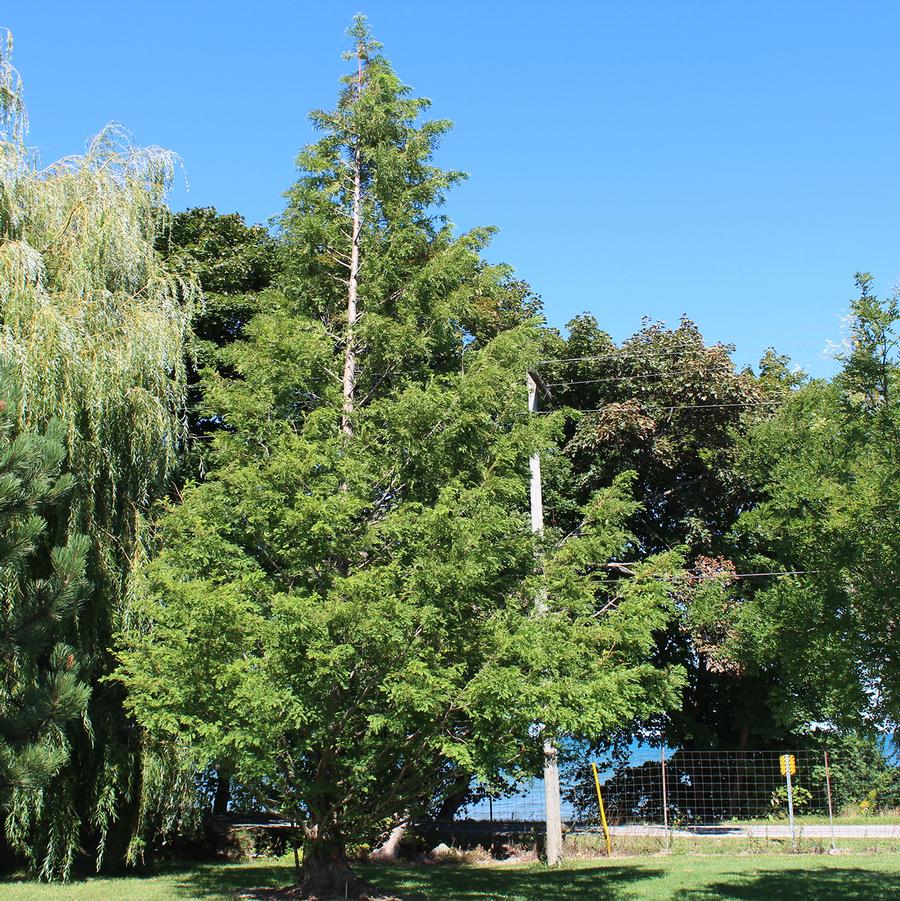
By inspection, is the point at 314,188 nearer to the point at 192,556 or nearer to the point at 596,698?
the point at 192,556

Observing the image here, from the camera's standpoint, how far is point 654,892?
398 inches

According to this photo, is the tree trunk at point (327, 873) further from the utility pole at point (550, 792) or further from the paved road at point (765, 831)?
the paved road at point (765, 831)

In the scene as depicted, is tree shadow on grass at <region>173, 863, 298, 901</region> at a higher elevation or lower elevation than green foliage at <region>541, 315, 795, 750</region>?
lower

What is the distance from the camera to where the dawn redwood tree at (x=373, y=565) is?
7.79 meters

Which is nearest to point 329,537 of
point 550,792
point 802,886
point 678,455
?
point 550,792

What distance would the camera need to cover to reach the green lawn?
9898 millimetres

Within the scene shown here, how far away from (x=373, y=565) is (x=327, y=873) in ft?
11.5

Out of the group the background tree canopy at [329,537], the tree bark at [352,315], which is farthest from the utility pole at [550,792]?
the tree bark at [352,315]

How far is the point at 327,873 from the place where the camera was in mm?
9430

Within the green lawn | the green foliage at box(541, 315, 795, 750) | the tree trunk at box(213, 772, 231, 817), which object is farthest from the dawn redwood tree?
the green foliage at box(541, 315, 795, 750)

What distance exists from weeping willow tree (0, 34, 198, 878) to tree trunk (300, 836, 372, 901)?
3.10 meters

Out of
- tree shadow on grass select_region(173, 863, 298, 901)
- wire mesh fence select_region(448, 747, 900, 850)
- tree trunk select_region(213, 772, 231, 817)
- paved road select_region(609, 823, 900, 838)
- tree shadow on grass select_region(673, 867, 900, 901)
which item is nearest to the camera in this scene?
tree shadow on grass select_region(673, 867, 900, 901)

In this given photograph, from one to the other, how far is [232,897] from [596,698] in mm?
4749

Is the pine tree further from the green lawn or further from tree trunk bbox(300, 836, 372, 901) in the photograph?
the green lawn
